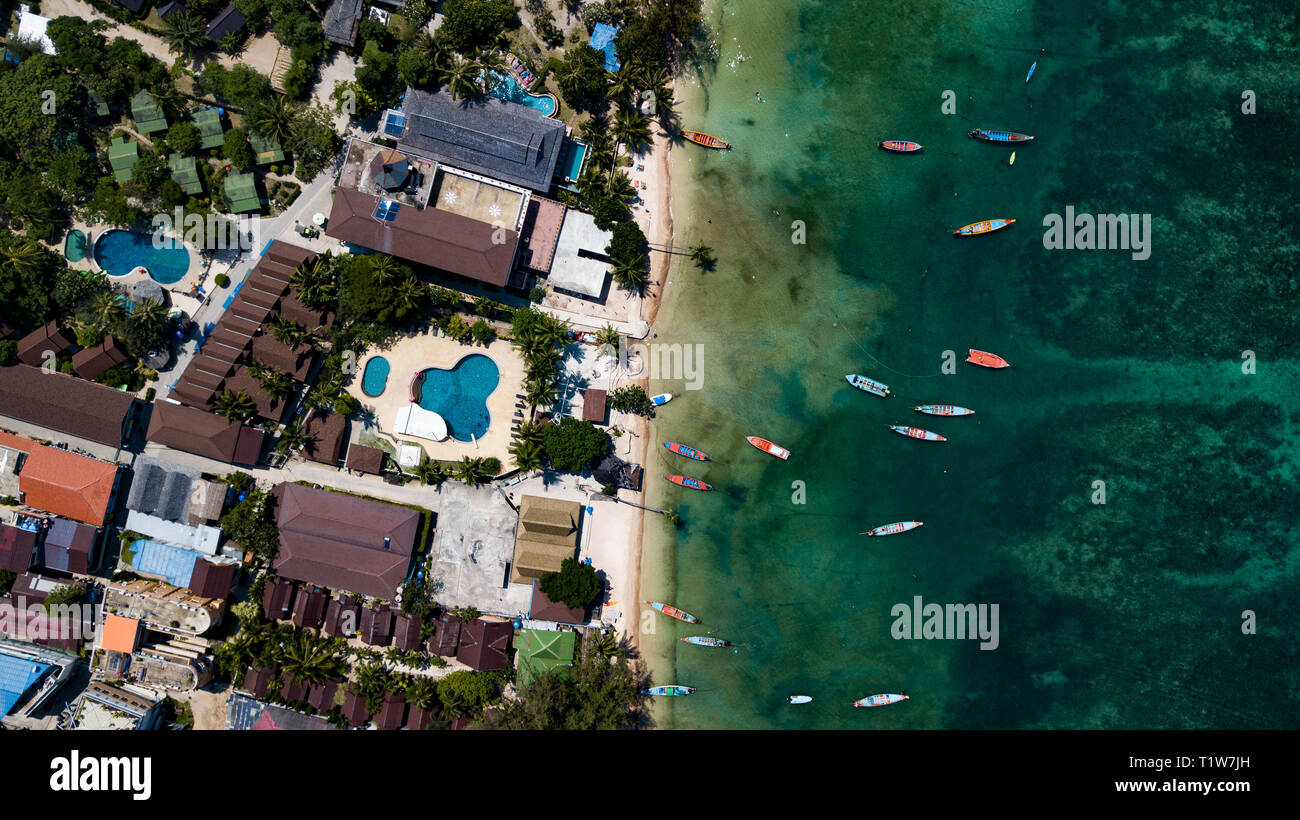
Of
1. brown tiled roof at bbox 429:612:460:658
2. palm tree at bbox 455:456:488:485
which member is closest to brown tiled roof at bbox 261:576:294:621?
brown tiled roof at bbox 429:612:460:658

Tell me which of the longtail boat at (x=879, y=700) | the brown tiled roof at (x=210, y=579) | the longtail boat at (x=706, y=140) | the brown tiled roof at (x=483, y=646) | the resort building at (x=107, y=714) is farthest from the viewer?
the longtail boat at (x=706, y=140)

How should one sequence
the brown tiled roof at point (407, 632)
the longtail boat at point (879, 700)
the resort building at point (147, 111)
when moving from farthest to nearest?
the longtail boat at point (879, 700) < the resort building at point (147, 111) < the brown tiled roof at point (407, 632)

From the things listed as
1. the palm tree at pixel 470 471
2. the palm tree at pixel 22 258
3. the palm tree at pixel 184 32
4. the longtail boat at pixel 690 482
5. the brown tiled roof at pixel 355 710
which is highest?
the palm tree at pixel 184 32

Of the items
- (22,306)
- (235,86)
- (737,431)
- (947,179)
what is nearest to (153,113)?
(235,86)

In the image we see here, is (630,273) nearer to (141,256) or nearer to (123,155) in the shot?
(141,256)

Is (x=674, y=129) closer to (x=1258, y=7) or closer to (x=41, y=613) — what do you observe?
(x=1258, y=7)

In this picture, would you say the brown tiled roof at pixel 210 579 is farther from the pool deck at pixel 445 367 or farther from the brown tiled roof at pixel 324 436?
the pool deck at pixel 445 367

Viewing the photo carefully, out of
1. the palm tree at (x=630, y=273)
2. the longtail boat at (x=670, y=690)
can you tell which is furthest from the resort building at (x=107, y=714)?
the palm tree at (x=630, y=273)
